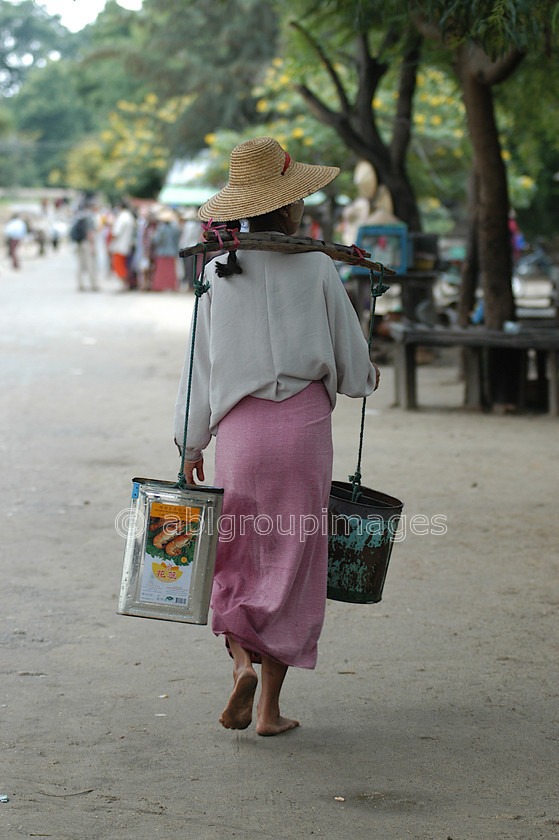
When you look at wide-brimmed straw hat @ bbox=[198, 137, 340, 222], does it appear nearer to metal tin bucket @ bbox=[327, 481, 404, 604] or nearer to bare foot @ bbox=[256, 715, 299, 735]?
metal tin bucket @ bbox=[327, 481, 404, 604]

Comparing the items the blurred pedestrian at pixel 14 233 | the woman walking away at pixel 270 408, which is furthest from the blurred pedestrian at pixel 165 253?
the woman walking away at pixel 270 408

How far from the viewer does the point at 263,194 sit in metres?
3.37

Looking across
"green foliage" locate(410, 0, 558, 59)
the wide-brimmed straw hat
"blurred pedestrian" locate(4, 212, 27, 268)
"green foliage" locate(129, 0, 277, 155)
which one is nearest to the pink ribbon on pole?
the wide-brimmed straw hat

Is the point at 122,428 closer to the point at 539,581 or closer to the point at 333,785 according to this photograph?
the point at 539,581

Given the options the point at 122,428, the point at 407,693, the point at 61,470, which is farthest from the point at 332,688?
the point at 122,428

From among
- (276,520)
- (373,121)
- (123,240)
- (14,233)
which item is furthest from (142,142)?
(276,520)

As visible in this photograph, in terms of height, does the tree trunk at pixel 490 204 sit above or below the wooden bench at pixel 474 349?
above

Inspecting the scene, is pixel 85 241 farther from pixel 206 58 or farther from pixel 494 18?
pixel 494 18

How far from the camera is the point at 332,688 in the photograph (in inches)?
155

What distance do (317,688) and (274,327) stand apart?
1444 mm

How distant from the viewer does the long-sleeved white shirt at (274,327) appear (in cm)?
332

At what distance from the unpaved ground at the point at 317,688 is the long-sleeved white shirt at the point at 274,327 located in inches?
44.4

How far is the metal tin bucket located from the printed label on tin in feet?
1.75

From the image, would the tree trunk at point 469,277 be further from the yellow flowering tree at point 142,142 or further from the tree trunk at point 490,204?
the yellow flowering tree at point 142,142
